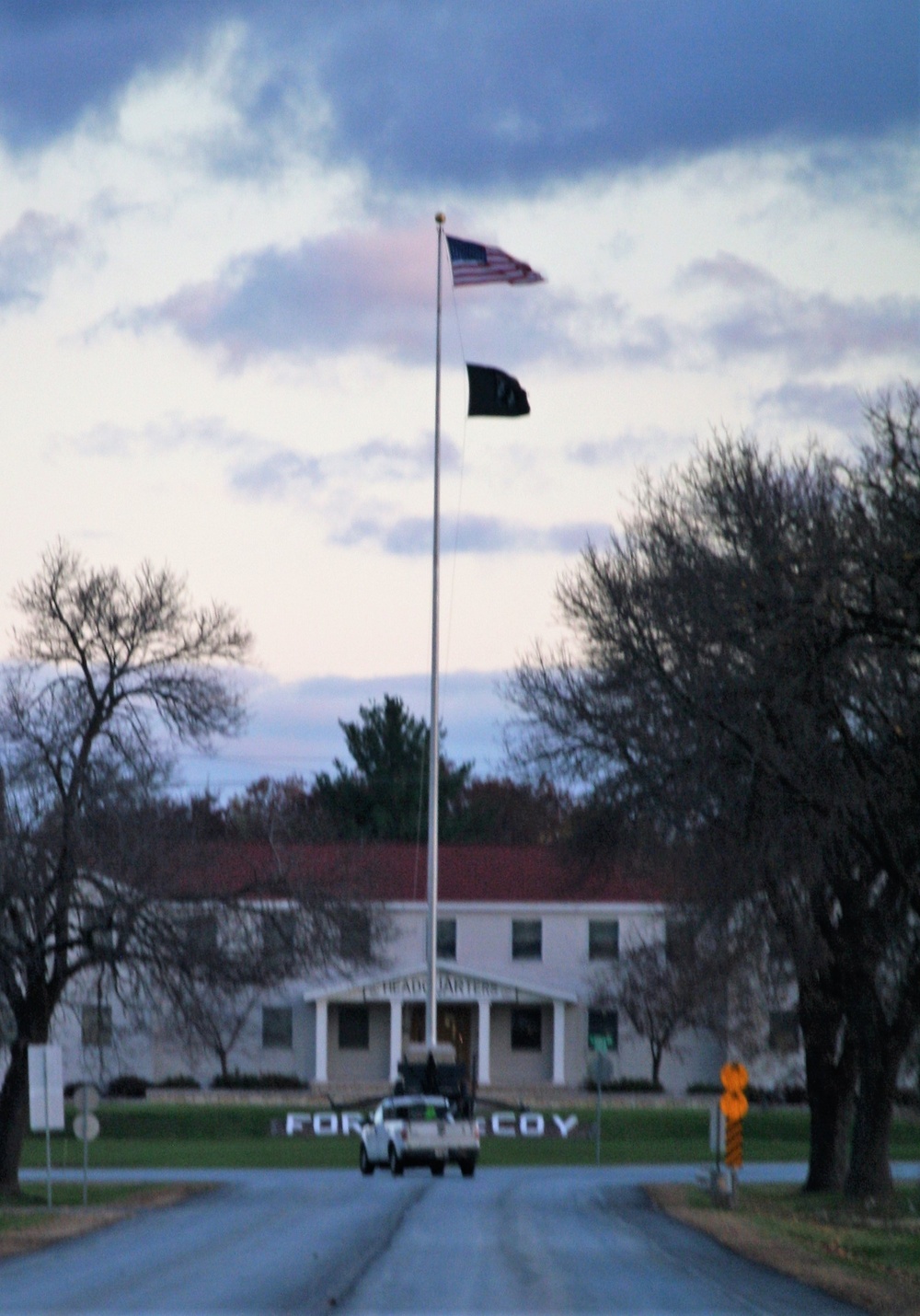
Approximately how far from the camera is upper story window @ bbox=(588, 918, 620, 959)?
6706 centimetres

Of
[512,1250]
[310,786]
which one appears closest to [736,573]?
[512,1250]

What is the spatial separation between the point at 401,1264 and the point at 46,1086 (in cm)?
1082

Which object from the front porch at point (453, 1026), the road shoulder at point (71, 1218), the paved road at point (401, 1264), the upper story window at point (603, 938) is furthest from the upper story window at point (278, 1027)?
the paved road at point (401, 1264)

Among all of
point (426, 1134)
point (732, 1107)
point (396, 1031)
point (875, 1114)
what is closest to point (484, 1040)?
point (396, 1031)

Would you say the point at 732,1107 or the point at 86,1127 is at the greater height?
the point at 732,1107

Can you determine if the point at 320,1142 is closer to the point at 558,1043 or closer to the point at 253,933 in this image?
the point at 558,1043

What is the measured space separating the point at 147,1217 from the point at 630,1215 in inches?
277

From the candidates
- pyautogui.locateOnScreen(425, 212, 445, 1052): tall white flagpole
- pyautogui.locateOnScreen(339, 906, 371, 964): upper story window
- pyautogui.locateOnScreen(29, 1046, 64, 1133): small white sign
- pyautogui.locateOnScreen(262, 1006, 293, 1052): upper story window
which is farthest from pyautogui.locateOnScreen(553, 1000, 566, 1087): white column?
pyautogui.locateOnScreen(29, 1046, 64, 1133): small white sign

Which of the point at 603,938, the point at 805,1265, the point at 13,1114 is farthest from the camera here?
the point at 603,938

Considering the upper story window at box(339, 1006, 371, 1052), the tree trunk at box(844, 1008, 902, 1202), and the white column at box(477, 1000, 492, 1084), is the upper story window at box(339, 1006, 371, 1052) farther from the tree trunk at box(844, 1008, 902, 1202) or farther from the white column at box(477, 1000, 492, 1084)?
the tree trunk at box(844, 1008, 902, 1202)

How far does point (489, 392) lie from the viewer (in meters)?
34.6

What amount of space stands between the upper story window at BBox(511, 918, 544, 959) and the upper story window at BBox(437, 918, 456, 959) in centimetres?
223

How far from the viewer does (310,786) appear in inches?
3536

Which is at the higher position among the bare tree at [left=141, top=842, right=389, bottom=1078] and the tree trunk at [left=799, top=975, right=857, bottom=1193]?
the bare tree at [left=141, top=842, right=389, bottom=1078]
